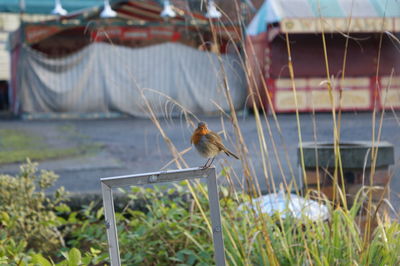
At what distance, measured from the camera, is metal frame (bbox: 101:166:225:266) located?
1.79 m

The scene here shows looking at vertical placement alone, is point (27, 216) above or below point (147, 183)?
below

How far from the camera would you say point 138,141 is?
11070 millimetres

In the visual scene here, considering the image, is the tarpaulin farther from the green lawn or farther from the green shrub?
the green shrub

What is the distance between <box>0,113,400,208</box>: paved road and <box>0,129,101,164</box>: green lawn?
29 cm

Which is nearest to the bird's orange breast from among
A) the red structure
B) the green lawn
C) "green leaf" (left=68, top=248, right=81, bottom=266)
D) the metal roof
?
"green leaf" (left=68, top=248, right=81, bottom=266)

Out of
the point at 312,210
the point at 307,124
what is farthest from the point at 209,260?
the point at 307,124

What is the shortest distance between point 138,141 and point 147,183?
930 centimetres

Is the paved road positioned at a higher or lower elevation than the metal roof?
lower

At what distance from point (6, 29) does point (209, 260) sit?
66.7 ft

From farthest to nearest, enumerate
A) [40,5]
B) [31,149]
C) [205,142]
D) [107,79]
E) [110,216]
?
[40,5]
[107,79]
[31,149]
[205,142]
[110,216]

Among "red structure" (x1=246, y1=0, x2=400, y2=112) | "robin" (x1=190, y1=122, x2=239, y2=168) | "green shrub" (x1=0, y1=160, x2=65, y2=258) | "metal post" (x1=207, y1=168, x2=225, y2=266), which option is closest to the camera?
"metal post" (x1=207, y1=168, x2=225, y2=266)

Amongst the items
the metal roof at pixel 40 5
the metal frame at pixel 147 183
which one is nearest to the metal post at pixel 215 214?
the metal frame at pixel 147 183

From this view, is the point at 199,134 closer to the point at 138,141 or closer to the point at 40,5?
the point at 138,141

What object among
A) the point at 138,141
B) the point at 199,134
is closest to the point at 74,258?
the point at 199,134
